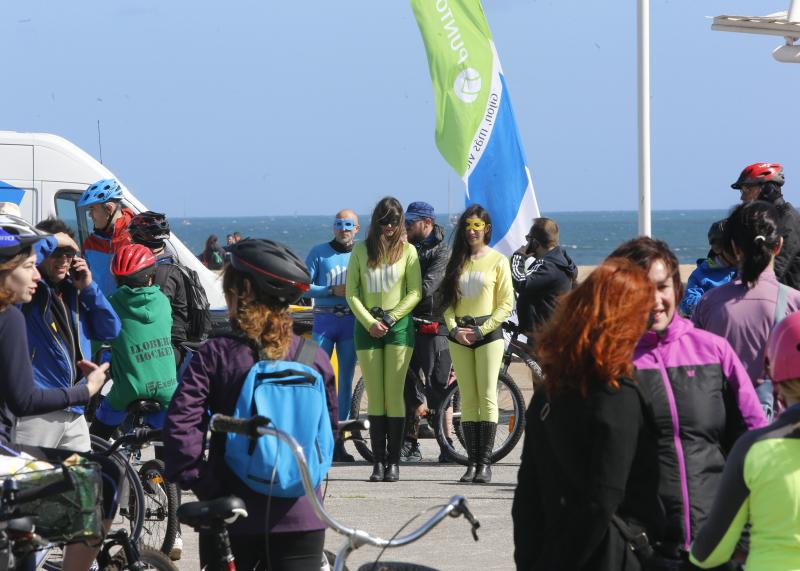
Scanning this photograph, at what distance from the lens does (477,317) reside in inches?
373

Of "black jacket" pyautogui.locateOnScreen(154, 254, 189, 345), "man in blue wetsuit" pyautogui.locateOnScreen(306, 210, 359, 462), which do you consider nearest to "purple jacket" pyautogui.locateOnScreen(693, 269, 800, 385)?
"black jacket" pyautogui.locateOnScreen(154, 254, 189, 345)

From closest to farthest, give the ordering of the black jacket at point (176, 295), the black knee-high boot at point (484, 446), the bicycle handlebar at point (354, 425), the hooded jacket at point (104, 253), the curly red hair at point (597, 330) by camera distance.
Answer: the curly red hair at point (597, 330), the bicycle handlebar at point (354, 425), the black jacket at point (176, 295), the black knee-high boot at point (484, 446), the hooded jacket at point (104, 253)

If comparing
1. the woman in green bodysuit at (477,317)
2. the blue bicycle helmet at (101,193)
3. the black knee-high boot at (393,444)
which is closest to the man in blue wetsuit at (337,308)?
the black knee-high boot at (393,444)

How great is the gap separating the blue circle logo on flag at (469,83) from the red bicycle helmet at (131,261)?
5.86 metres

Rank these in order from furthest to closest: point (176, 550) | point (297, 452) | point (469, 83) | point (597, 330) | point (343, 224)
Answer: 1. point (469, 83)
2. point (343, 224)
3. point (176, 550)
4. point (297, 452)
5. point (597, 330)

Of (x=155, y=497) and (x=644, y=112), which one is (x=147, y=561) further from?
(x=644, y=112)

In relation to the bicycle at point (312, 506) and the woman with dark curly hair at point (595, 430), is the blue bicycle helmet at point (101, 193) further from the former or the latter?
the woman with dark curly hair at point (595, 430)

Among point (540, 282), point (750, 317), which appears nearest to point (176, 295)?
point (540, 282)

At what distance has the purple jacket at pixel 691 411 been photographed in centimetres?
366

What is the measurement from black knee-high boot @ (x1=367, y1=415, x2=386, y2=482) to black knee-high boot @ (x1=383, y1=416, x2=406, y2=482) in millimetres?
37

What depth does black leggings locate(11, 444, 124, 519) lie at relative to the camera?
4.62 meters

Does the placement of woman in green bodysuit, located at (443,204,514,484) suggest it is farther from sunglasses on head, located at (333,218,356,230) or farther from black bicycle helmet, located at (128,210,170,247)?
black bicycle helmet, located at (128,210,170,247)

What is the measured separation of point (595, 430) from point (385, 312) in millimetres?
6036

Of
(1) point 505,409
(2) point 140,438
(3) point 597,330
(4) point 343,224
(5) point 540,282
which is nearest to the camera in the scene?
(3) point 597,330
